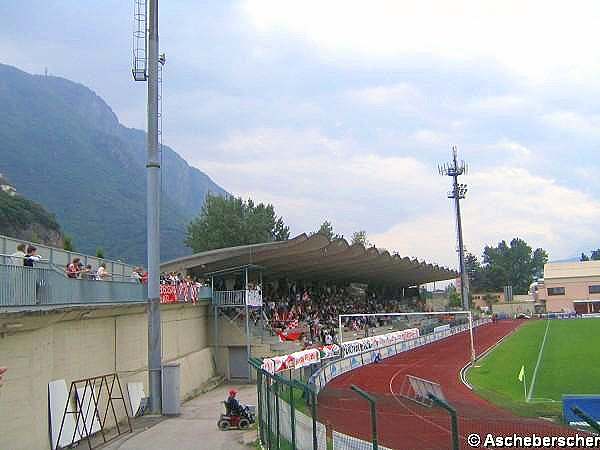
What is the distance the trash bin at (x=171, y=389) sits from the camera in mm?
22866

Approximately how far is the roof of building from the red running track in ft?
240

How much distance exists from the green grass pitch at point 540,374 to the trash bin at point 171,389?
10503 mm

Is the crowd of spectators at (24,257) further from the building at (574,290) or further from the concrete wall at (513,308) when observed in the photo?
the concrete wall at (513,308)

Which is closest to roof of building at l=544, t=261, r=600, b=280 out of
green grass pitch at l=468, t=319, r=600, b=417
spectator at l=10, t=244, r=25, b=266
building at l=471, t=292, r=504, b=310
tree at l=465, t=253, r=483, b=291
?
building at l=471, t=292, r=504, b=310

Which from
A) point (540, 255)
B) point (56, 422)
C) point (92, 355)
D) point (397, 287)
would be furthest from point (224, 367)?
point (540, 255)

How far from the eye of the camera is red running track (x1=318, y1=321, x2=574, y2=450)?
11812 mm

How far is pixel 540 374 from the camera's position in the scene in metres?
30.5

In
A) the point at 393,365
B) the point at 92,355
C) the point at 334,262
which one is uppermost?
the point at 334,262

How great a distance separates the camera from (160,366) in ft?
75.9

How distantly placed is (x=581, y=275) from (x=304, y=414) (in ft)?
391

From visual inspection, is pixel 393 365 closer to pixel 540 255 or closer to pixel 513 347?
pixel 513 347

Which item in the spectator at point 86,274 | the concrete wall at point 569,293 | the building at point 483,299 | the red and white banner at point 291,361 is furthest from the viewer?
the building at point 483,299

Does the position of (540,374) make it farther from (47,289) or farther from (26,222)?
(26,222)

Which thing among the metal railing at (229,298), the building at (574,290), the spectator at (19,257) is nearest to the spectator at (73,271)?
the spectator at (19,257)
